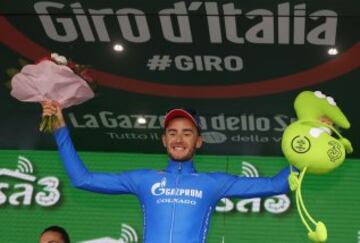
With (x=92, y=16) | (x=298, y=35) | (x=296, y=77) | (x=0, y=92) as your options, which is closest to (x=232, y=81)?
(x=296, y=77)

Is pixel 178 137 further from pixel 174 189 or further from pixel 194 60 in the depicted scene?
pixel 194 60

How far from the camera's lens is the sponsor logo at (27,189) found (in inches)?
196

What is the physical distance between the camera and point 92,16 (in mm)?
3586

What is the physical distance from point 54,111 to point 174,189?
1.75 feet

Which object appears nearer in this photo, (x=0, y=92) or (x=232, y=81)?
(x=232, y=81)

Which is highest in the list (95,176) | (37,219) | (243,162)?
(243,162)

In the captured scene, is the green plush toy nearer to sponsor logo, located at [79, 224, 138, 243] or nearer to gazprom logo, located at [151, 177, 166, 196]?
gazprom logo, located at [151, 177, 166, 196]

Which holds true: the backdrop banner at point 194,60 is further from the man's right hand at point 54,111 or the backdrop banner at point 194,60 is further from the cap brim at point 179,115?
the cap brim at point 179,115

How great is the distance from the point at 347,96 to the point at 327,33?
0.70 metres

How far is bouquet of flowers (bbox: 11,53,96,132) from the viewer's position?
2.71 metres

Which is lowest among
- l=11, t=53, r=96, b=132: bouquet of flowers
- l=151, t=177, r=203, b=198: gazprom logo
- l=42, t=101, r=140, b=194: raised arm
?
l=151, t=177, r=203, b=198: gazprom logo

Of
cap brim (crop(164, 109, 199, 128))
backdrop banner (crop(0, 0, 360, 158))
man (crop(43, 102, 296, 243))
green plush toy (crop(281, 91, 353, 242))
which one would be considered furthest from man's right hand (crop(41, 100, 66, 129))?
green plush toy (crop(281, 91, 353, 242))

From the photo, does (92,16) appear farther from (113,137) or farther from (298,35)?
(113,137)

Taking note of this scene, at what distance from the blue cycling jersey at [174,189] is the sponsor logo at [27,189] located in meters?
2.43
